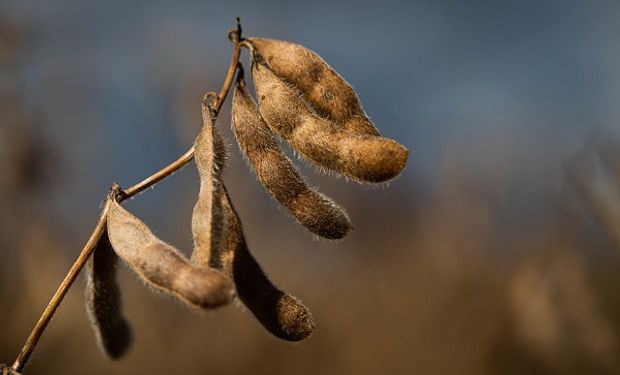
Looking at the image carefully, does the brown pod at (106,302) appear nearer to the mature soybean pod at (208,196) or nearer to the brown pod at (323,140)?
the mature soybean pod at (208,196)

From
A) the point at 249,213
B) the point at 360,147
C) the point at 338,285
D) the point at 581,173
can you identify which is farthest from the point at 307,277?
the point at 360,147

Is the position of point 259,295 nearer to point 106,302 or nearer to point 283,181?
point 283,181

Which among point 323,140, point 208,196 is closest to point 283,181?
point 323,140

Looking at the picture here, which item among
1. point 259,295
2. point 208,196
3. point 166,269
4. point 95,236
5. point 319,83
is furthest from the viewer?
point 319,83

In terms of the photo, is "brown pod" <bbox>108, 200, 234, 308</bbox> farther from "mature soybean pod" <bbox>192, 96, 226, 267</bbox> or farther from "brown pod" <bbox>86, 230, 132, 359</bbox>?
"brown pod" <bbox>86, 230, 132, 359</bbox>

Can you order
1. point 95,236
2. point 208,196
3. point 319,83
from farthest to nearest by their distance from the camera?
point 319,83
point 95,236
point 208,196

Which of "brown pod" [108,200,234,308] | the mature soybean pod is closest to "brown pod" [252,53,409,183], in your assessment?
the mature soybean pod
